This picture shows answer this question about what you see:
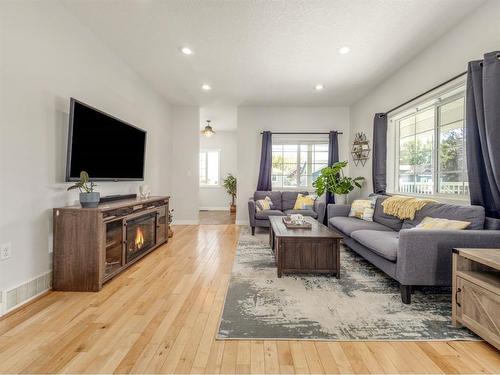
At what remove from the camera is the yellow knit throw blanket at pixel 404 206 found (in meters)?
3.01

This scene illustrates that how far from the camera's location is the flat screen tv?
2.44 m

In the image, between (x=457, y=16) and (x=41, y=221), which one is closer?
(x=41, y=221)

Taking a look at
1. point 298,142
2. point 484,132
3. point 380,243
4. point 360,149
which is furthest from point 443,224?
point 298,142

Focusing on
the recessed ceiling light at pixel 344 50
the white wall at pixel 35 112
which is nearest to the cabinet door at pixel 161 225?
the white wall at pixel 35 112

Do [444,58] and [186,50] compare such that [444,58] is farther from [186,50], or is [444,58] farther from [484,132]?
[186,50]

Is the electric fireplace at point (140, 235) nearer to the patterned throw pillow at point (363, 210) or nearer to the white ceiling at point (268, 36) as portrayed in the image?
the white ceiling at point (268, 36)

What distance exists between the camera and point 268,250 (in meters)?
3.75

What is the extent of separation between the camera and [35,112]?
2203mm

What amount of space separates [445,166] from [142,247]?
397cm

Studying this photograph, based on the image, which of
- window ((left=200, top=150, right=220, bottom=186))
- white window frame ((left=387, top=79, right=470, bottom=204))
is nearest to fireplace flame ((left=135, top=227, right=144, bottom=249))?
white window frame ((left=387, top=79, right=470, bottom=204))

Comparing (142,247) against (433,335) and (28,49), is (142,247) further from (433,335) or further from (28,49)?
(433,335)

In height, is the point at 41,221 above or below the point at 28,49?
below

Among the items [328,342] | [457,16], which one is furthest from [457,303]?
[457,16]

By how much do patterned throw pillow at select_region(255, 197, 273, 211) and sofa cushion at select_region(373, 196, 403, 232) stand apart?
199 cm
